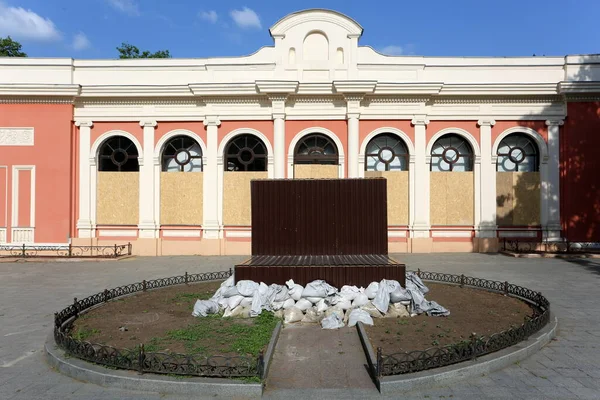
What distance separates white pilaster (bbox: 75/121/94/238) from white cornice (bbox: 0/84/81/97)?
4.73 feet

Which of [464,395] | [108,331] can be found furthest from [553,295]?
[108,331]

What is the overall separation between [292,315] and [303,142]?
501 inches

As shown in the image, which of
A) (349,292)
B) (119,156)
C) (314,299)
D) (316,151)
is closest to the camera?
(314,299)

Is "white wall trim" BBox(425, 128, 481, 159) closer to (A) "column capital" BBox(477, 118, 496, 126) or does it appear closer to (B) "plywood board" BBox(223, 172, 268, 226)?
(A) "column capital" BBox(477, 118, 496, 126)

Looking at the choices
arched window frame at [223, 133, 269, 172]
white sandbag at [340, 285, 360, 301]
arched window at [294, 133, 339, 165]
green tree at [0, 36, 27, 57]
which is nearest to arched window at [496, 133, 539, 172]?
arched window at [294, 133, 339, 165]

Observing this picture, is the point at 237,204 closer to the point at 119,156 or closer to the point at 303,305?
the point at 119,156

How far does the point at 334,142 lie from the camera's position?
19.0 m

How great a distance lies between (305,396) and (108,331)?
3.86 m

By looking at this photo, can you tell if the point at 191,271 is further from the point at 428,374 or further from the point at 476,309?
the point at 428,374

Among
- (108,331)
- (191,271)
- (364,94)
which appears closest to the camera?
(108,331)

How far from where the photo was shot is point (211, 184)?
18.8 m

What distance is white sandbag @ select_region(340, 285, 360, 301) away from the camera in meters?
7.55

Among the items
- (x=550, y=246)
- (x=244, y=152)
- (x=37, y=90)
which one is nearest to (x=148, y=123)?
(x=244, y=152)

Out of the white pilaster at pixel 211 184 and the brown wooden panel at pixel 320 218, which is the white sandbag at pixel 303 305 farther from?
the white pilaster at pixel 211 184
